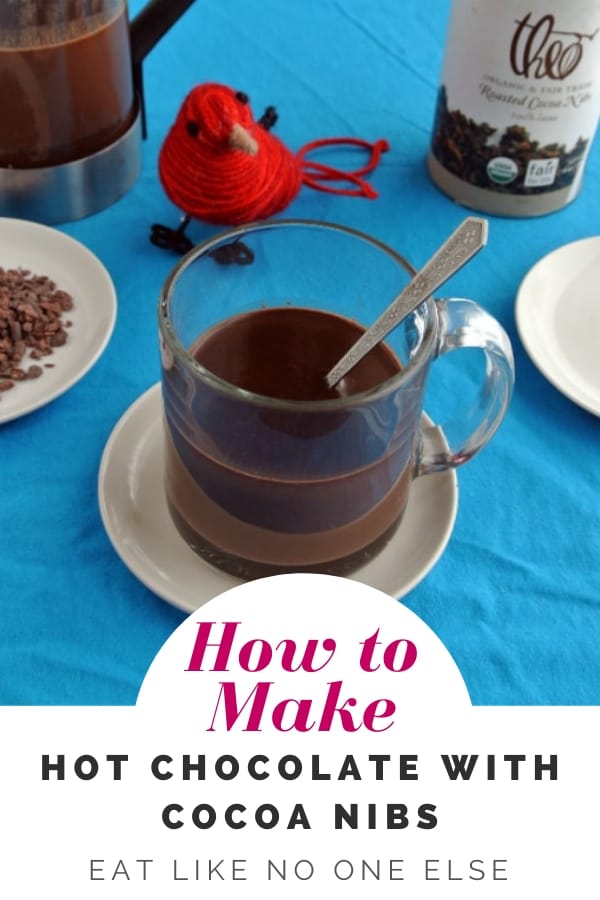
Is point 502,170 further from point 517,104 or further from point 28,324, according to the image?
point 28,324

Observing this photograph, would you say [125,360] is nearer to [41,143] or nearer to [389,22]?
[41,143]

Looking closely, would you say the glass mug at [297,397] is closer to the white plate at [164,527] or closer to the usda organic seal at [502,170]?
the white plate at [164,527]

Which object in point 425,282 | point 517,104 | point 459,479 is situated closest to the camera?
point 425,282

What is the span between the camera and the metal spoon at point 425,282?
0.36m

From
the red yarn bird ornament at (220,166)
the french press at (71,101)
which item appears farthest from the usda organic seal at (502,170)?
the french press at (71,101)

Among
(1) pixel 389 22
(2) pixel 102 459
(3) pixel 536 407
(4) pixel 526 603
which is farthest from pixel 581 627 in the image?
(1) pixel 389 22

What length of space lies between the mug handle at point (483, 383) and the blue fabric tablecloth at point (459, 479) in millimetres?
43

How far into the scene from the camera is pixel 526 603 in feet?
1.54

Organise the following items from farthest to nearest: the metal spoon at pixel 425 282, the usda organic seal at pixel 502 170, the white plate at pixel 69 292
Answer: the usda organic seal at pixel 502 170 < the white plate at pixel 69 292 < the metal spoon at pixel 425 282

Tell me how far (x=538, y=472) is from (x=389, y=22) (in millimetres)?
513

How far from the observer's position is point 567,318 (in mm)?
600

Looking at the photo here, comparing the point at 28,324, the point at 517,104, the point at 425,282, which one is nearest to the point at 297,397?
the point at 425,282

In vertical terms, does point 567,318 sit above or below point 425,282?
below

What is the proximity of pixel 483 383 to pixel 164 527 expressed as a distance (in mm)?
171
